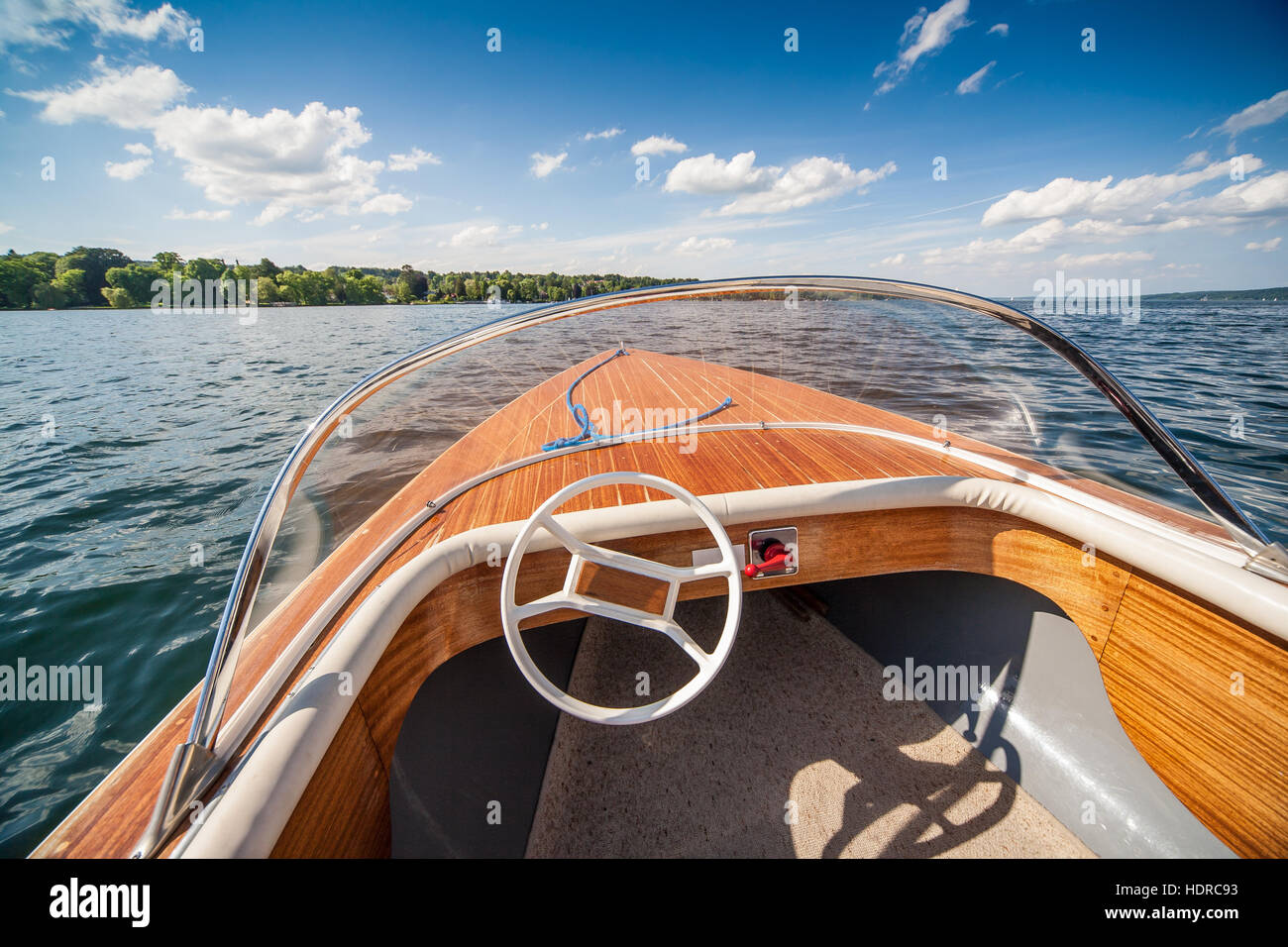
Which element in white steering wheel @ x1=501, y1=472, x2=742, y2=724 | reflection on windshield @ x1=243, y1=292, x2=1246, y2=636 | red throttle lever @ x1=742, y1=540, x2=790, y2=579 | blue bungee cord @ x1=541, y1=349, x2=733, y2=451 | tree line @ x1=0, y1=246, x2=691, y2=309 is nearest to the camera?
white steering wheel @ x1=501, y1=472, x2=742, y2=724

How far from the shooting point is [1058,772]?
2.12 m

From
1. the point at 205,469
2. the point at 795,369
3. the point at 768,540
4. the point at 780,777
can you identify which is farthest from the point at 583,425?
the point at 205,469

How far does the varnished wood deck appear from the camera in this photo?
1.11 m

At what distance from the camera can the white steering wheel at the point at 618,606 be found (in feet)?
4.42

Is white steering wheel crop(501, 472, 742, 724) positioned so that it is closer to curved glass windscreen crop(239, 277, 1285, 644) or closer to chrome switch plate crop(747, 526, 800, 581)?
chrome switch plate crop(747, 526, 800, 581)

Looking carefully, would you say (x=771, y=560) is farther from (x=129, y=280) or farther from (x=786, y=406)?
(x=129, y=280)

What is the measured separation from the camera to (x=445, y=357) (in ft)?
6.20

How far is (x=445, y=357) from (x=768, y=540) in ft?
5.36

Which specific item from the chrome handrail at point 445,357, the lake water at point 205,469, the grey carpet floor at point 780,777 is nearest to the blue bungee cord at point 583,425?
the lake water at point 205,469

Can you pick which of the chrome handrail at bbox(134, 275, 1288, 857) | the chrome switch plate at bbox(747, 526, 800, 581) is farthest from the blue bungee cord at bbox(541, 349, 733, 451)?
the chrome switch plate at bbox(747, 526, 800, 581)

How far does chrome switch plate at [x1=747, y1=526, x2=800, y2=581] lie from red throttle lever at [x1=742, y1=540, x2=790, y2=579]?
0.01 m
